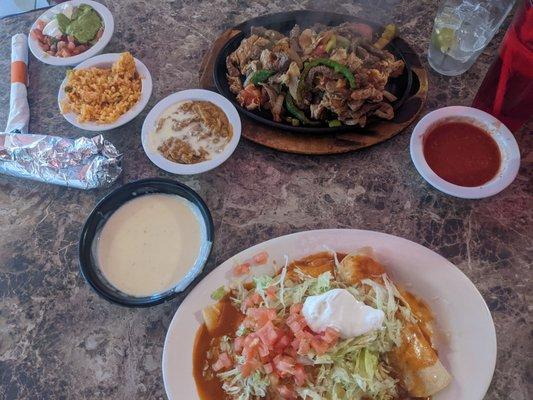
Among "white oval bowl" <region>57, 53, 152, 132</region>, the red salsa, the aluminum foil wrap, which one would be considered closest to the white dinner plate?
the red salsa

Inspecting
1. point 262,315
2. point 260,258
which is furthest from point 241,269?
point 262,315

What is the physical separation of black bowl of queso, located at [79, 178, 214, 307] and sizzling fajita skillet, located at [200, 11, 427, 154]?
0.44m

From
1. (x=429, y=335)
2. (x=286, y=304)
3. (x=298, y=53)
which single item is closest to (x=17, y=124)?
(x=298, y=53)

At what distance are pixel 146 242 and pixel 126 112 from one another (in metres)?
0.61

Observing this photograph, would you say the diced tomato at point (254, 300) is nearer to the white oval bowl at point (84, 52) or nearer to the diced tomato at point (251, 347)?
the diced tomato at point (251, 347)

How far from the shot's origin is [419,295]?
1.59 metres

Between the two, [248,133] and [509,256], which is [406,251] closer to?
[509,256]

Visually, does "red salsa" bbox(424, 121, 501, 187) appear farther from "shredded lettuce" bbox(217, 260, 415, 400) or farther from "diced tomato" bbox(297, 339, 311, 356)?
"diced tomato" bbox(297, 339, 311, 356)

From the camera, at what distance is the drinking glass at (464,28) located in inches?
79.1

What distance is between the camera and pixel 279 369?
141 centimetres

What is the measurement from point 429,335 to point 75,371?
46.8 inches

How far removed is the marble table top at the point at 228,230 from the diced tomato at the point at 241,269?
0.57 feet

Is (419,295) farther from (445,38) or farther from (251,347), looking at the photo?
(445,38)

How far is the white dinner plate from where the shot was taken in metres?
1.43
